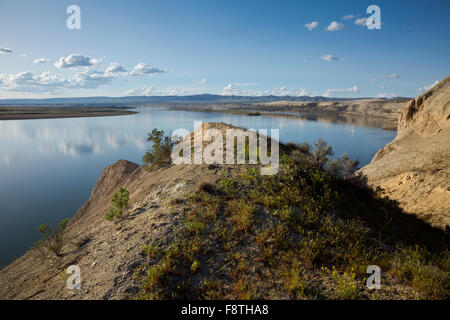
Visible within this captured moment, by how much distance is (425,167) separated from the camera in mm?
10516

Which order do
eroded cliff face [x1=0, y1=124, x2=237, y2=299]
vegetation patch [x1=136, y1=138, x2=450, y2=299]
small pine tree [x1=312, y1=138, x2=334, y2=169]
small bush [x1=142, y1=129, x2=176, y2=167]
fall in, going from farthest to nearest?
small pine tree [x1=312, y1=138, x2=334, y2=169]
small bush [x1=142, y1=129, x2=176, y2=167]
eroded cliff face [x1=0, y1=124, x2=237, y2=299]
vegetation patch [x1=136, y1=138, x2=450, y2=299]

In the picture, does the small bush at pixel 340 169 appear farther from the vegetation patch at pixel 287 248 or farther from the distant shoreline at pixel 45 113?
the distant shoreline at pixel 45 113

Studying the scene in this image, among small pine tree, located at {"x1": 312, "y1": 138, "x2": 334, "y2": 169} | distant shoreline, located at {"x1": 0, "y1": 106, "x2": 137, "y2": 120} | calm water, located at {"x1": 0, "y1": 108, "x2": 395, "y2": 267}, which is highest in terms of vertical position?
distant shoreline, located at {"x1": 0, "y1": 106, "x2": 137, "y2": 120}

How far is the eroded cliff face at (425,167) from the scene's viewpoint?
8.53 m

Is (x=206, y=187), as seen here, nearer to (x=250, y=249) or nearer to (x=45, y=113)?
(x=250, y=249)

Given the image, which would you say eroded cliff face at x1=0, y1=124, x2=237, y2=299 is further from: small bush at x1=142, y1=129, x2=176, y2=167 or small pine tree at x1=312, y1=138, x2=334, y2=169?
small pine tree at x1=312, y1=138, x2=334, y2=169

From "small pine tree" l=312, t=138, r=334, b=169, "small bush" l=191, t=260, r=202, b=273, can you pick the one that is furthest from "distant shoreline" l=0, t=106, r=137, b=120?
"small bush" l=191, t=260, r=202, b=273

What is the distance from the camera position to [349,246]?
5.71 m

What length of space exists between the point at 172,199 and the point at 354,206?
6.84 m

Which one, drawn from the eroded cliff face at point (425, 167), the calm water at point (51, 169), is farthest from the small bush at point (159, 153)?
the eroded cliff face at point (425, 167)

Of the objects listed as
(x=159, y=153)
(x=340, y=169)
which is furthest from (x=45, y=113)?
(x=340, y=169)

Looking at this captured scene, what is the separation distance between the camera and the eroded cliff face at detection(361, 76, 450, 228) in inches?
336
